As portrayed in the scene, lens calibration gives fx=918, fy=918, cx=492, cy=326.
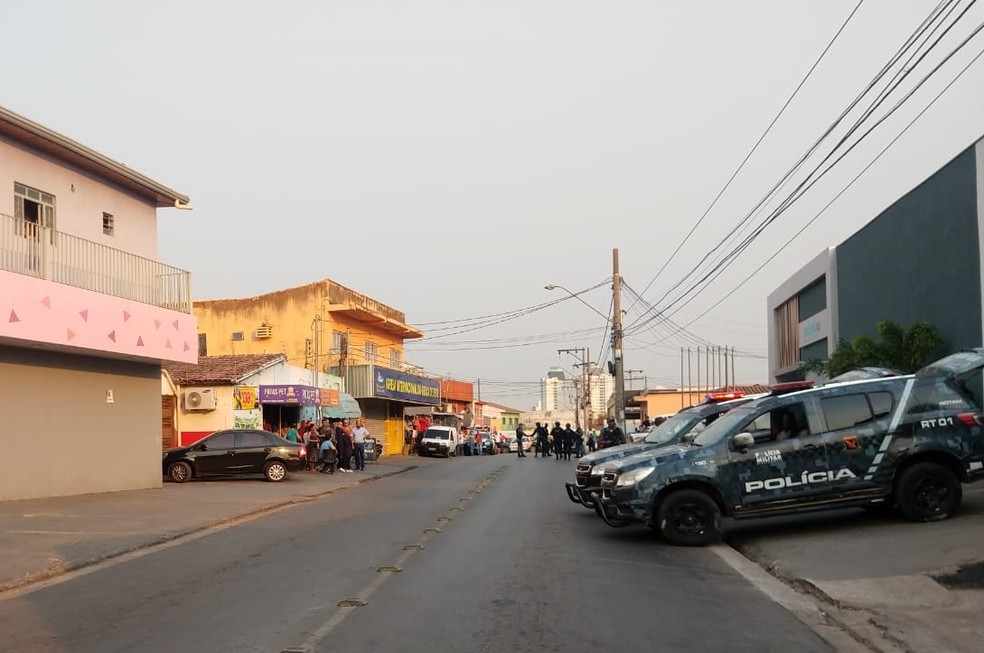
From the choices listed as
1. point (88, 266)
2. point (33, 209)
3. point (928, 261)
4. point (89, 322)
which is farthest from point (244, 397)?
point (928, 261)

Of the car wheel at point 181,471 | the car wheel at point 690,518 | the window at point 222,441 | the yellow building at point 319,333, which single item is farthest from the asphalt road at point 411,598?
the yellow building at point 319,333

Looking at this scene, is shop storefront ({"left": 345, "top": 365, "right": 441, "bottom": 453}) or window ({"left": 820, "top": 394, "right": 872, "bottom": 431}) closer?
window ({"left": 820, "top": 394, "right": 872, "bottom": 431})

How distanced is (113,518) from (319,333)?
2964 centimetres

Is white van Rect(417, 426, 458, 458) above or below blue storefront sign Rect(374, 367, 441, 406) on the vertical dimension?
below

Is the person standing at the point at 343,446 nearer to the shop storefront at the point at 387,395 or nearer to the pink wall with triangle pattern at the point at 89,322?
the pink wall with triangle pattern at the point at 89,322

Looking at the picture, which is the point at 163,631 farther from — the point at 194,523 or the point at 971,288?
the point at 971,288

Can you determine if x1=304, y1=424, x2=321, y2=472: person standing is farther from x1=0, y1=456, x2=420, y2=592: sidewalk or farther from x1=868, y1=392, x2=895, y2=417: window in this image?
x1=868, y1=392, x2=895, y2=417: window

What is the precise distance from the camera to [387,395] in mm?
48031

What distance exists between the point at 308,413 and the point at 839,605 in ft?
100

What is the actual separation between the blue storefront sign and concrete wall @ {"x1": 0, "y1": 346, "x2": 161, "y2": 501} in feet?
75.2

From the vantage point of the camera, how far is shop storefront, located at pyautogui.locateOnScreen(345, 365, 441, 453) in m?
46.0

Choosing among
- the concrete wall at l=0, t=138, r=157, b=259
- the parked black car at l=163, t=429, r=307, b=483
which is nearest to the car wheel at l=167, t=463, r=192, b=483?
the parked black car at l=163, t=429, r=307, b=483

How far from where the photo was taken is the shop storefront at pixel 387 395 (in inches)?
1810

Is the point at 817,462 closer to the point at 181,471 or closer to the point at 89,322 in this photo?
the point at 89,322
